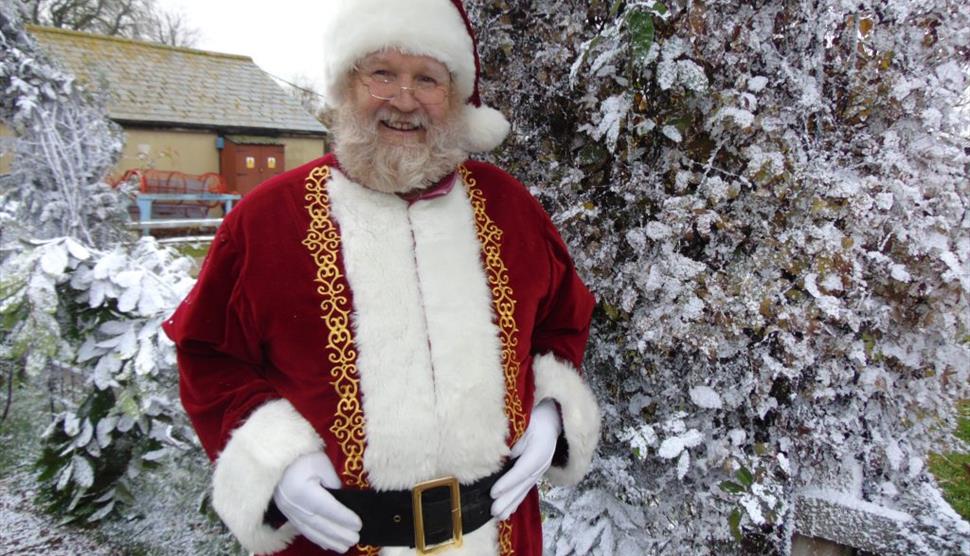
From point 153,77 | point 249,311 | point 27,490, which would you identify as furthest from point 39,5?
point 249,311

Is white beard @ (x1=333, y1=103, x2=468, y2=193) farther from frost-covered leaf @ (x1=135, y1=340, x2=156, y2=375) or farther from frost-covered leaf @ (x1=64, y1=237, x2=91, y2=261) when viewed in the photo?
frost-covered leaf @ (x1=64, y1=237, x2=91, y2=261)

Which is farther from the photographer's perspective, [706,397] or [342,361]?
[706,397]

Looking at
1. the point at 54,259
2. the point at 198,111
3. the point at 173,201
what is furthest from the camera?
the point at 198,111

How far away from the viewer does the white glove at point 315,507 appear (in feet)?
3.80

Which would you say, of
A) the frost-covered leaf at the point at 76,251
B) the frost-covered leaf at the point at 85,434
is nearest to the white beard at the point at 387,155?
the frost-covered leaf at the point at 76,251

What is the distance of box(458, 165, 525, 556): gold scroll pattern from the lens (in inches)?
52.6

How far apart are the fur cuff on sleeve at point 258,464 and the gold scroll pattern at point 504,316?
1.37 feet

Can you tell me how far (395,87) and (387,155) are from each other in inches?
5.8

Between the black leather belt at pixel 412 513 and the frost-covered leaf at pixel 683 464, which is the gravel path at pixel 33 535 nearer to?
the black leather belt at pixel 412 513

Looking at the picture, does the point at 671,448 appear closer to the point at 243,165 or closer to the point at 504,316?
the point at 504,316

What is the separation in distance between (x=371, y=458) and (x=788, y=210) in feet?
3.78

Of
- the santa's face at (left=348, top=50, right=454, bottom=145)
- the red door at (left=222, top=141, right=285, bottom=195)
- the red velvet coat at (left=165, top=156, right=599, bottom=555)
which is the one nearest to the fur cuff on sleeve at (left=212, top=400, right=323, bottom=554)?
the red velvet coat at (left=165, top=156, right=599, bottom=555)

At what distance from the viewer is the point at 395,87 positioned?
1.29m

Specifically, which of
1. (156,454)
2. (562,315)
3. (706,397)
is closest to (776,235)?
(706,397)
